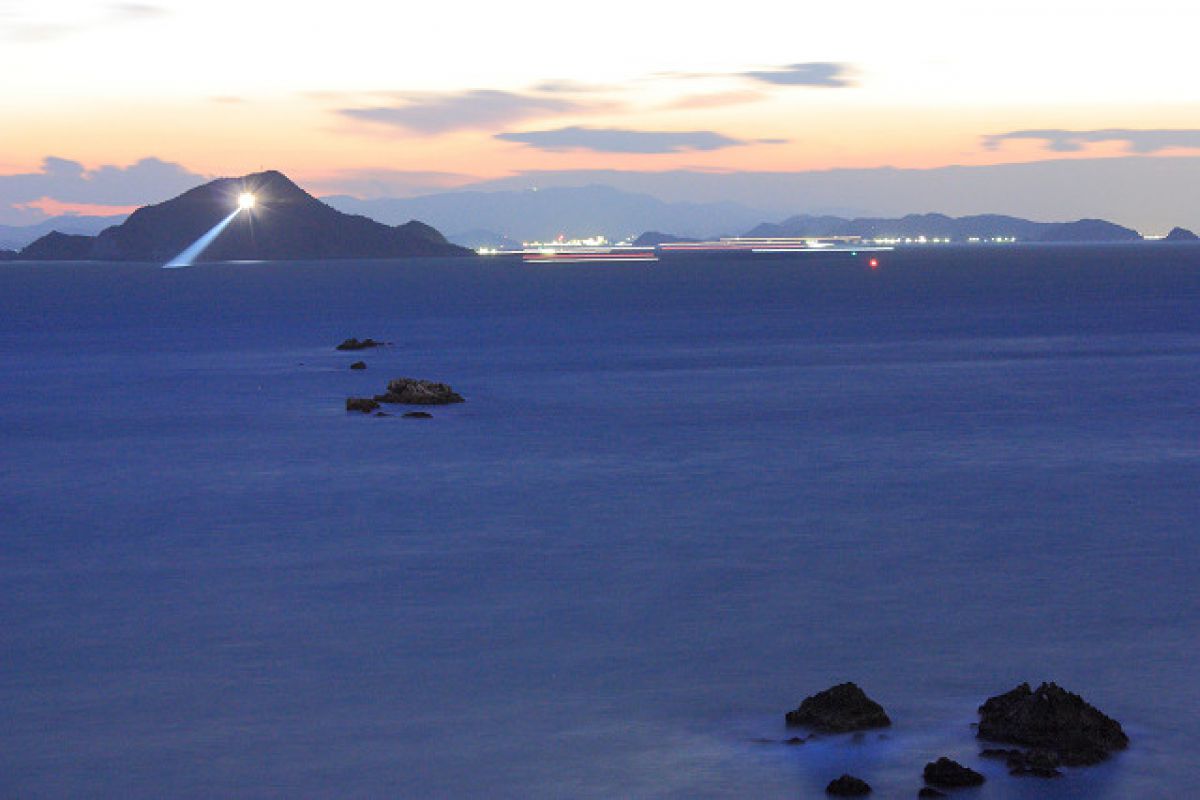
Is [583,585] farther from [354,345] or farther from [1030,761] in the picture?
[354,345]

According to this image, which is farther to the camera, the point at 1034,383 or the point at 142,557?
the point at 1034,383

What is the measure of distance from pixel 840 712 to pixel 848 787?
8.25ft

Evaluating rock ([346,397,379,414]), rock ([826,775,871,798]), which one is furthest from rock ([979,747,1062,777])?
rock ([346,397,379,414])

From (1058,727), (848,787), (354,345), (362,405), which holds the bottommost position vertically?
(354,345)

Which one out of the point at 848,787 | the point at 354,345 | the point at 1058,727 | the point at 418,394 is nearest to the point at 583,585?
the point at 1058,727

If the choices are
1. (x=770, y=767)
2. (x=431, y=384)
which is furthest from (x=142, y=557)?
(x=431, y=384)

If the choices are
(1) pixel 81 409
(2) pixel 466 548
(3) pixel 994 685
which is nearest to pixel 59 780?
(3) pixel 994 685

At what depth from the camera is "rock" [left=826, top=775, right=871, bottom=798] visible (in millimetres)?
18641

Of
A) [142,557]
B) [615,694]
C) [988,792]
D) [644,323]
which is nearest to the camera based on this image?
[988,792]

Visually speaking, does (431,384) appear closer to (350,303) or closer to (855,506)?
(855,506)

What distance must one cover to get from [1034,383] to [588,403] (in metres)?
21.7

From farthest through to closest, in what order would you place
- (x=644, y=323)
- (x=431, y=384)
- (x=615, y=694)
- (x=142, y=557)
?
(x=644, y=323) → (x=431, y=384) → (x=142, y=557) → (x=615, y=694)

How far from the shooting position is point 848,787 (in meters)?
18.7

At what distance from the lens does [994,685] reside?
23.4 m
